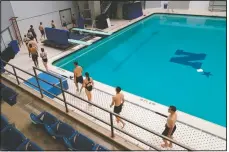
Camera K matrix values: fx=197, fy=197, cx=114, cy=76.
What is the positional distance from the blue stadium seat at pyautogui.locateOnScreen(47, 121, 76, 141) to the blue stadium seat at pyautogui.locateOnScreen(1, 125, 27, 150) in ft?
2.36

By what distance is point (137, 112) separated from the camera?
7.27m

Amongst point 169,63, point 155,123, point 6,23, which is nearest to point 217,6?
point 169,63

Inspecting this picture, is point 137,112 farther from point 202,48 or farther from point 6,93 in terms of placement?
point 202,48

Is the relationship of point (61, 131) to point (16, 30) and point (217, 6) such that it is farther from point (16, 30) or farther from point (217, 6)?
point (217, 6)

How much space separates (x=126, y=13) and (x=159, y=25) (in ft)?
12.7

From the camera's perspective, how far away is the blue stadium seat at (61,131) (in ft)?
17.5

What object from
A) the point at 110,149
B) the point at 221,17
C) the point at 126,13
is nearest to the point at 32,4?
the point at 126,13

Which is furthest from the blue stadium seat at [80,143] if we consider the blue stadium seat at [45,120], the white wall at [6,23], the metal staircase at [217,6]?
the metal staircase at [217,6]

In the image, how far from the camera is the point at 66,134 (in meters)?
5.43

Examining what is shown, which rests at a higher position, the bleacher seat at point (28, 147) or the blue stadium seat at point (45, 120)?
the bleacher seat at point (28, 147)

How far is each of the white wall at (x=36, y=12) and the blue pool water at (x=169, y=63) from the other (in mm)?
5259

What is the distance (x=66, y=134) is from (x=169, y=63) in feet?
29.0

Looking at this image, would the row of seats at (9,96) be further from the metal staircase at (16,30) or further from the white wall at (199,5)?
the white wall at (199,5)

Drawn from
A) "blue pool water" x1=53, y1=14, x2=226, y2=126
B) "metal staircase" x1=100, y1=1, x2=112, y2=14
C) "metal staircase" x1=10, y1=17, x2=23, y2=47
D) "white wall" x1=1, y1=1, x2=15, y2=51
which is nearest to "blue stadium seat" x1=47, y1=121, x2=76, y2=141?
"blue pool water" x1=53, y1=14, x2=226, y2=126
